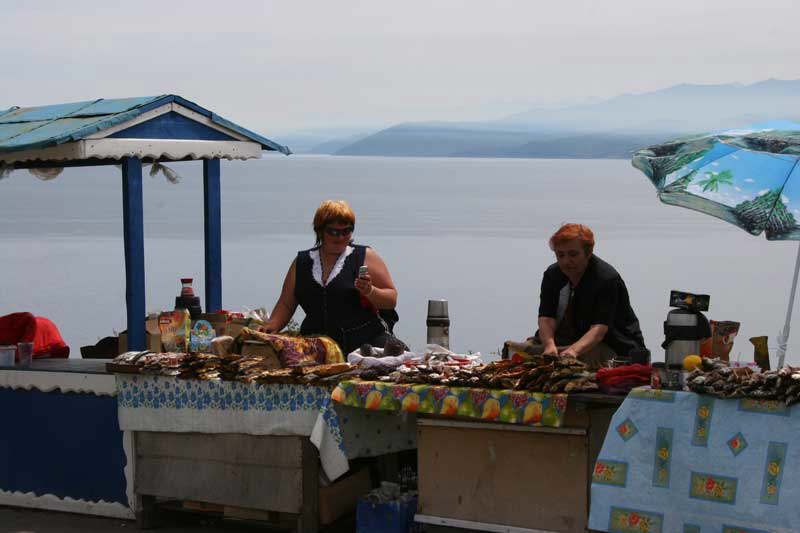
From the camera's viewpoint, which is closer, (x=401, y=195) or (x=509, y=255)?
(x=509, y=255)

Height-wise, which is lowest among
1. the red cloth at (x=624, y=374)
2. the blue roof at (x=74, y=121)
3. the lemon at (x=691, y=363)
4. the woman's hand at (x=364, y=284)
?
the red cloth at (x=624, y=374)

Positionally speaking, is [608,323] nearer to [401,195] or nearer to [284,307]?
[284,307]

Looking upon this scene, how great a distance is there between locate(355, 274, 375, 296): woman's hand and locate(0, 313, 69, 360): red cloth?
1.90 m

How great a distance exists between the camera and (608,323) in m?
5.88

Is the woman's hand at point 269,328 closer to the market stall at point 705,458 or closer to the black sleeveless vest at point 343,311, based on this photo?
the black sleeveless vest at point 343,311

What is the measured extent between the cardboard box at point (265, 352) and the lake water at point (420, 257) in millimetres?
3526

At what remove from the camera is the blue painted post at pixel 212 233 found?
291 inches

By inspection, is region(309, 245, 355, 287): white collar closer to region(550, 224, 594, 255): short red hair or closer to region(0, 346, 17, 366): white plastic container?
region(550, 224, 594, 255): short red hair

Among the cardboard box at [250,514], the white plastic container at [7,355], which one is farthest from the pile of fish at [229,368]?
the white plastic container at [7,355]

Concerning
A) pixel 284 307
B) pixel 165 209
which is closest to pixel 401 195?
pixel 165 209

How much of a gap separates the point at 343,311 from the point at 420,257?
19.4m

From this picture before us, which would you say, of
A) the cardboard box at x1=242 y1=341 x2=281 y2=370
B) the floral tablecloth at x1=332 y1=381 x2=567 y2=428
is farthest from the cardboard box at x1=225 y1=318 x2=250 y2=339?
the floral tablecloth at x1=332 y1=381 x2=567 y2=428

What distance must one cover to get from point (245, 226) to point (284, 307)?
2579 centimetres

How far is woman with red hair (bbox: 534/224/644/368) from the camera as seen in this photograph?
5.85 metres
